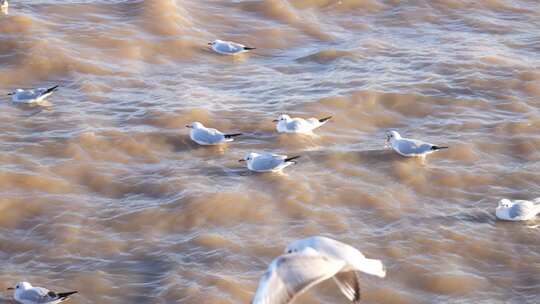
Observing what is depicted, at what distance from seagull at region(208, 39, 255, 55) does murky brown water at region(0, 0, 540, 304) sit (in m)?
0.13

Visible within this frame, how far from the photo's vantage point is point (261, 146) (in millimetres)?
10664

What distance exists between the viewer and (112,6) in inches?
560

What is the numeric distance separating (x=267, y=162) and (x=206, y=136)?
0.96 metres

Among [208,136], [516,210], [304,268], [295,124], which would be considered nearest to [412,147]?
[295,124]

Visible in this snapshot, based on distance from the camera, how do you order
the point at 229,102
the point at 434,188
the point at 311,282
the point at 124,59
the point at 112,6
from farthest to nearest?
the point at 112,6 → the point at 124,59 → the point at 229,102 → the point at 434,188 → the point at 311,282

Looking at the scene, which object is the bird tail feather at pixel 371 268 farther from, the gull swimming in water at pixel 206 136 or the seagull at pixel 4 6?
the seagull at pixel 4 6

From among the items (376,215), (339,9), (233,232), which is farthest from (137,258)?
(339,9)

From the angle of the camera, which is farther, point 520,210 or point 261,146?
point 261,146

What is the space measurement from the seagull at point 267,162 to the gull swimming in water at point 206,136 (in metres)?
0.69

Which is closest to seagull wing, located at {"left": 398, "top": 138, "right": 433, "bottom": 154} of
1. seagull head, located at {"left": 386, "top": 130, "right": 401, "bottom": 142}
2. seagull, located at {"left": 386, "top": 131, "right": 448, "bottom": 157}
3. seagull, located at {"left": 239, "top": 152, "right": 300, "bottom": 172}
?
seagull, located at {"left": 386, "top": 131, "right": 448, "bottom": 157}

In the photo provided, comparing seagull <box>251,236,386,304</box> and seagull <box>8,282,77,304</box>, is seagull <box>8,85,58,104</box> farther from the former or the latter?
seagull <box>251,236,386,304</box>

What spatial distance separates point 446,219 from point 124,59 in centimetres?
542

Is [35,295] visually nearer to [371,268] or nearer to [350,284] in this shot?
[350,284]

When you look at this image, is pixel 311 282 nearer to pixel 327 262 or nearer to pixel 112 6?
pixel 327 262
